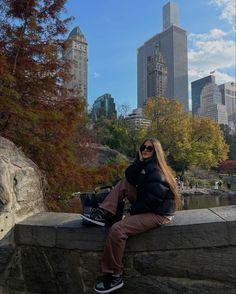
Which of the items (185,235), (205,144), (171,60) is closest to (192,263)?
(185,235)

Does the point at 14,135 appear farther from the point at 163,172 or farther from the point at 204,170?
the point at 204,170

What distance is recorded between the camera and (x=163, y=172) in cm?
313

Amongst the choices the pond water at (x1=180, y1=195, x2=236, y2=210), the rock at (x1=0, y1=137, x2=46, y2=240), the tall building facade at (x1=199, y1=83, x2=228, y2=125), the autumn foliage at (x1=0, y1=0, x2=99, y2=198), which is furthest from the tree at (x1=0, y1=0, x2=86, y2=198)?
the tall building facade at (x1=199, y1=83, x2=228, y2=125)

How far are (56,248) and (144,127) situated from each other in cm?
5019

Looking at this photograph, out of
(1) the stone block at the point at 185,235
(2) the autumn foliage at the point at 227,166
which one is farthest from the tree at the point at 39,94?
(2) the autumn foliage at the point at 227,166

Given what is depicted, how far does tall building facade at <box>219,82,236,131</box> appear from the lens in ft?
540

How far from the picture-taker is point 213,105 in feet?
473

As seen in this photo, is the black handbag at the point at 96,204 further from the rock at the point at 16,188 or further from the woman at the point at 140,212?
the rock at the point at 16,188

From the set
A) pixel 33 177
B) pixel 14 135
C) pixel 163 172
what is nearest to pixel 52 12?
pixel 14 135

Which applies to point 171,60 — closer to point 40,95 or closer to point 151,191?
point 40,95

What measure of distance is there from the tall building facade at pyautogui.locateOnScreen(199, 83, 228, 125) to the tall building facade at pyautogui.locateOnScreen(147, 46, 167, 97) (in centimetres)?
2317

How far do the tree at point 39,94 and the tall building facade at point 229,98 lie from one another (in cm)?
16178

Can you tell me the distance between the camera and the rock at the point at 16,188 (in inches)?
131

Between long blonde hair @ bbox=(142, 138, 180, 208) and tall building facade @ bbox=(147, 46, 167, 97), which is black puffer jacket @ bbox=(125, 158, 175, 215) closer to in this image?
long blonde hair @ bbox=(142, 138, 180, 208)
